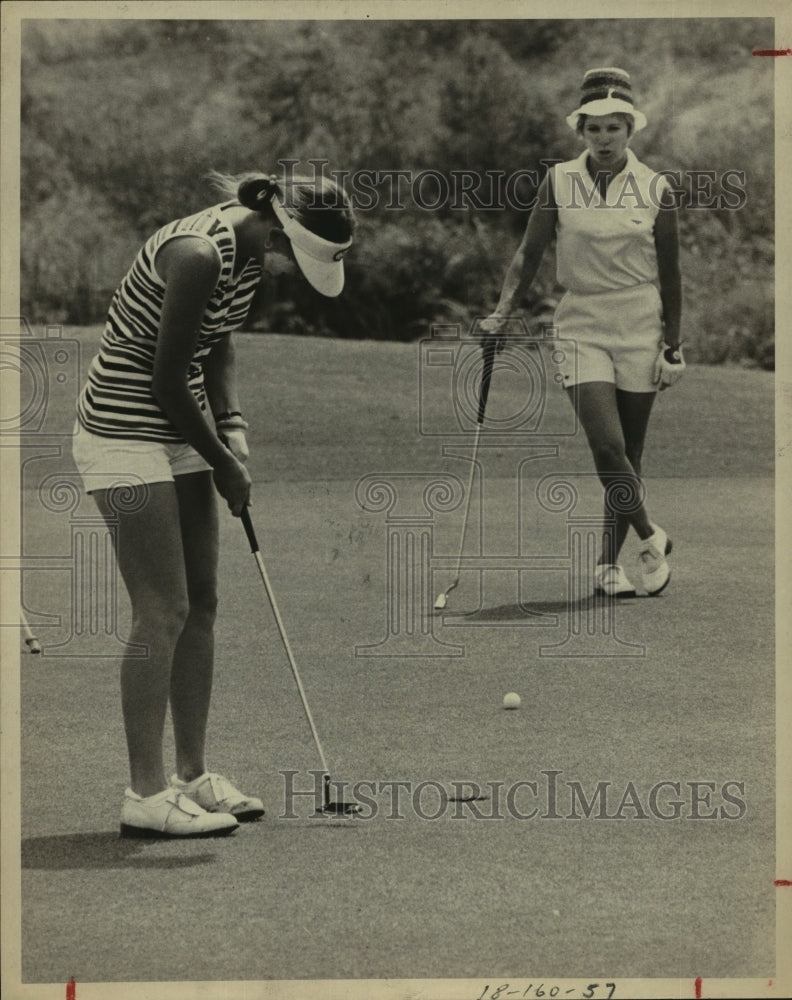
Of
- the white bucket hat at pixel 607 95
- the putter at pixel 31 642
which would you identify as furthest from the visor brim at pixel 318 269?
the white bucket hat at pixel 607 95

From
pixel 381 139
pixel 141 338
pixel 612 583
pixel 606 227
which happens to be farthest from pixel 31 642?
pixel 381 139

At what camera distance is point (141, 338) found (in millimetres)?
4988

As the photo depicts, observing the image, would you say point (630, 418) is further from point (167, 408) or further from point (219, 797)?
point (167, 408)

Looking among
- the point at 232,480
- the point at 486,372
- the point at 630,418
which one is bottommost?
the point at 232,480

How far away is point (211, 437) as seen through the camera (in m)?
4.98

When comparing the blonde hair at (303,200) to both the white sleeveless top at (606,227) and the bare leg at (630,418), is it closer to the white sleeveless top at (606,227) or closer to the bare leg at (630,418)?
the white sleeveless top at (606,227)

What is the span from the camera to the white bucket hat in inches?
316

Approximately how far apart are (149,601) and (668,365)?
4327 mm

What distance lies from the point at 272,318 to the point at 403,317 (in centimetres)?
119

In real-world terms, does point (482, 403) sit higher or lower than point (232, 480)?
higher

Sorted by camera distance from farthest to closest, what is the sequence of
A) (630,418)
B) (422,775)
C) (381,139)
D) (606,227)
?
1. (381,139)
2. (630,418)
3. (606,227)
4. (422,775)

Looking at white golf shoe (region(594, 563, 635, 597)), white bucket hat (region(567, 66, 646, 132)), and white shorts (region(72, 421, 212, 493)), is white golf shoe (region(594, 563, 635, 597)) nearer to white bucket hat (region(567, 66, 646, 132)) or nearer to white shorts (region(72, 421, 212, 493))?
white bucket hat (region(567, 66, 646, 132))
